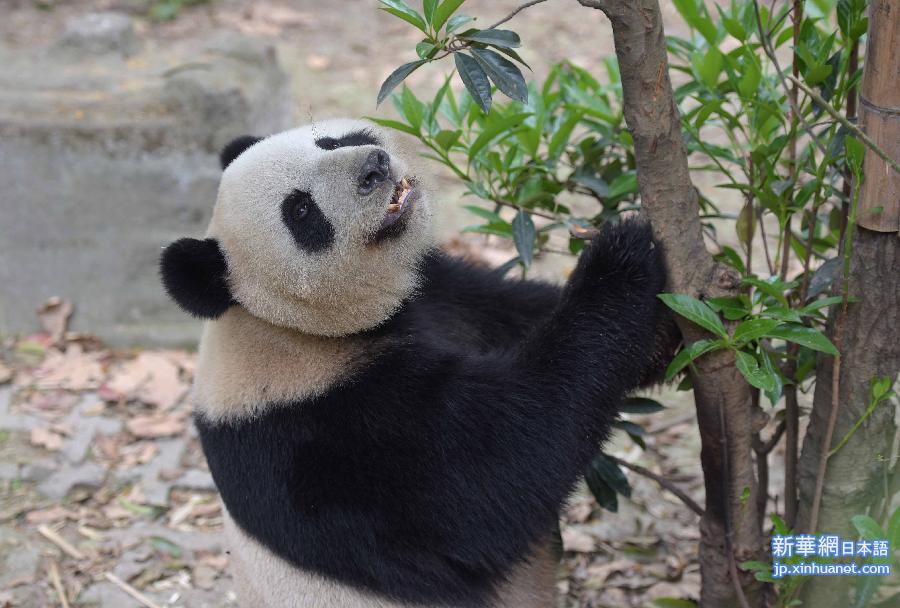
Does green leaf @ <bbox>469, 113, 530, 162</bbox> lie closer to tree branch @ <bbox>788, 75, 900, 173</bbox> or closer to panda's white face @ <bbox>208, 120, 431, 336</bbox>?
panda's white face @ <bbox>208, 120, 431, 336</bbox>

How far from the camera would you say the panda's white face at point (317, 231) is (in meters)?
2.92

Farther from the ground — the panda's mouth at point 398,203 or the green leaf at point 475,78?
the green leaf at point 475,78

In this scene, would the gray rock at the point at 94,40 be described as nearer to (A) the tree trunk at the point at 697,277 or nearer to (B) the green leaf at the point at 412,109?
(B) the green leaf at the point at 412,109

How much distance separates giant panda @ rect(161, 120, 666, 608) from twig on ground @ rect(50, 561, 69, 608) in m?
1.45

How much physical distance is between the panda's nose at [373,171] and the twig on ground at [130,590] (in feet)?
7.41

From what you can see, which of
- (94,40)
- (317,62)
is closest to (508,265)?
(94,40)

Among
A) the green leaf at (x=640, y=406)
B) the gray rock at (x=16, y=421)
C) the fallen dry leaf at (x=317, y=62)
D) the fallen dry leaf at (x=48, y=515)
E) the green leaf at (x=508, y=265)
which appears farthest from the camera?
the fallen dry leaf at (x=317, y=62)

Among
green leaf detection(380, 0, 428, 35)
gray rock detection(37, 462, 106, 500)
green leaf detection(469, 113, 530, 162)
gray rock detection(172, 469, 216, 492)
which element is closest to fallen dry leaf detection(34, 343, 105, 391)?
gray rock detection(37, 462, 106, 500)

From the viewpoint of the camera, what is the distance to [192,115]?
586 centimetres

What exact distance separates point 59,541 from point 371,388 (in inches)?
90.3

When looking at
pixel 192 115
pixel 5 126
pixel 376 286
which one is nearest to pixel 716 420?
pixel 376 286

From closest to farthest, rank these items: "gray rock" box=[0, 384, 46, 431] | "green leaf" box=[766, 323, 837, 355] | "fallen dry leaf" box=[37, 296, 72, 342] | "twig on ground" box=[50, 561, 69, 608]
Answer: "green leaf" box=[766, 323, 837, 355]
"twig on ground" box=[50, 561, 69, 608]
"gray rock" box=[0, 384, 46, 431]
"fallen dry leaf" box=[37, 296, 72, 342]

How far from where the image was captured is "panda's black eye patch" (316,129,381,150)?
3.11 metres

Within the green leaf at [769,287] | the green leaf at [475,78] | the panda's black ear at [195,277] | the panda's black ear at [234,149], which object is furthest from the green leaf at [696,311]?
the panda's black ear at [234,149]
